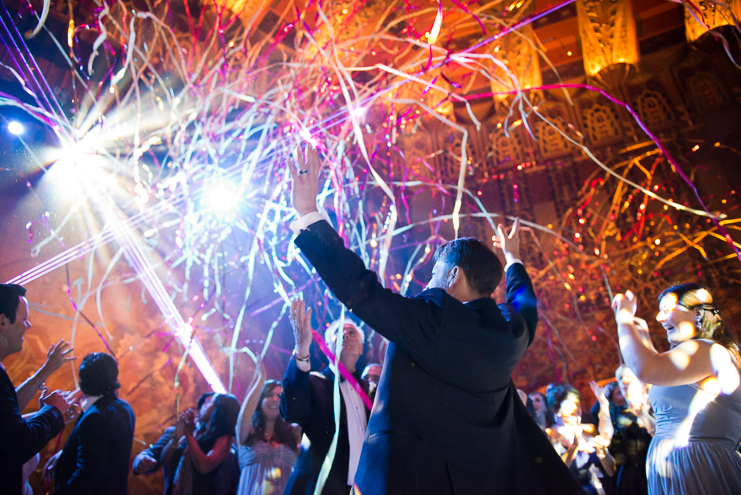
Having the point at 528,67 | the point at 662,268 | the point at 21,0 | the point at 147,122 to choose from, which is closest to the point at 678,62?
the point at 528,67

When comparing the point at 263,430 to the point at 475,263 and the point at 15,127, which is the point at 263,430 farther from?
the point at 15,127

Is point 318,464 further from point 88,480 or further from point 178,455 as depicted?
point 178,455

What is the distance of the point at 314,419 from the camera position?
86.8 inches

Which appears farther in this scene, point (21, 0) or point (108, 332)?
point (108, 332)

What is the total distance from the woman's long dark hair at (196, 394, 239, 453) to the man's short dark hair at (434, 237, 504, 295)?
2.19 metres

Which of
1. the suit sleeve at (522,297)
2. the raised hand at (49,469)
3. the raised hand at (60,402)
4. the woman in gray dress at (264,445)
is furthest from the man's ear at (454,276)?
the raised hand at (49,469)

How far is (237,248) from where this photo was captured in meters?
5.20

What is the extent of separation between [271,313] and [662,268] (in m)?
5.22

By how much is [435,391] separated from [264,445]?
2.12m

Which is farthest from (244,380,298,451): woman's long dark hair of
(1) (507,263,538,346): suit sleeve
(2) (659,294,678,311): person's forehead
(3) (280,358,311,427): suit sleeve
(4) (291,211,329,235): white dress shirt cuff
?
(2) (659,294,678,311): person's forehead

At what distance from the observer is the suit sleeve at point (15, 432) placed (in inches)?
72.4

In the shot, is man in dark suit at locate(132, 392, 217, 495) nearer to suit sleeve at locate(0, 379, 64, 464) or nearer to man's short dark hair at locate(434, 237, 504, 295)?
suit sleeve at locate(0, 379, 64, 464)

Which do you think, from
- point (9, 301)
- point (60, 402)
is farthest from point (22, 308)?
point (60, 402)

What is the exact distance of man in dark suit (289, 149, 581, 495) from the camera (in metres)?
1.24
